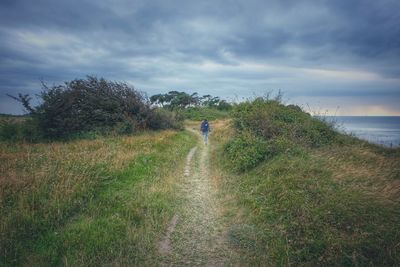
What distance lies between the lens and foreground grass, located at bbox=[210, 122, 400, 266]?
5.50m

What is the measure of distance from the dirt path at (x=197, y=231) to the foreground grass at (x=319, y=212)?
448mm

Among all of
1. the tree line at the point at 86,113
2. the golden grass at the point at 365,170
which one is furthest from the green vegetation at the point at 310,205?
the tree line at the point at 86,113

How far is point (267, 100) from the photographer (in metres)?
19.2

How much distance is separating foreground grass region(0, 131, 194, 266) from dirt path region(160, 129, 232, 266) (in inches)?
15.5

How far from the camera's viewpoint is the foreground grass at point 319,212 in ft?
18.0

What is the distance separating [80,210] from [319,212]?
6558 millimetres

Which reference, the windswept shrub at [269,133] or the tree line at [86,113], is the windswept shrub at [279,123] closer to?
the windswept shrub at [269,133]

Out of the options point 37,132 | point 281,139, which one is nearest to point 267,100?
point 281,139

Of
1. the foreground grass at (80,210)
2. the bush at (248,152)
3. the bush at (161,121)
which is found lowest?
the foreground grass at (80,210)

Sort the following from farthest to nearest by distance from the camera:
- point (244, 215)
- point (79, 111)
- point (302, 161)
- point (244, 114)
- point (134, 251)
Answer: point (79, 111), point (244, 114), point (302, 161), point (244, 215), point (134, 251)

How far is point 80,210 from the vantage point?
7.67 metres

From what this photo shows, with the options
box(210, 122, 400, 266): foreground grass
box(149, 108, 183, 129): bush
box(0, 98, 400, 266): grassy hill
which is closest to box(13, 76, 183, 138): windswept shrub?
box(149, 108, 183, 129): bush

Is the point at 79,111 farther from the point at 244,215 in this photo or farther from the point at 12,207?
the point at 244,215

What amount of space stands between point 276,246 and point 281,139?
25.1 ft
